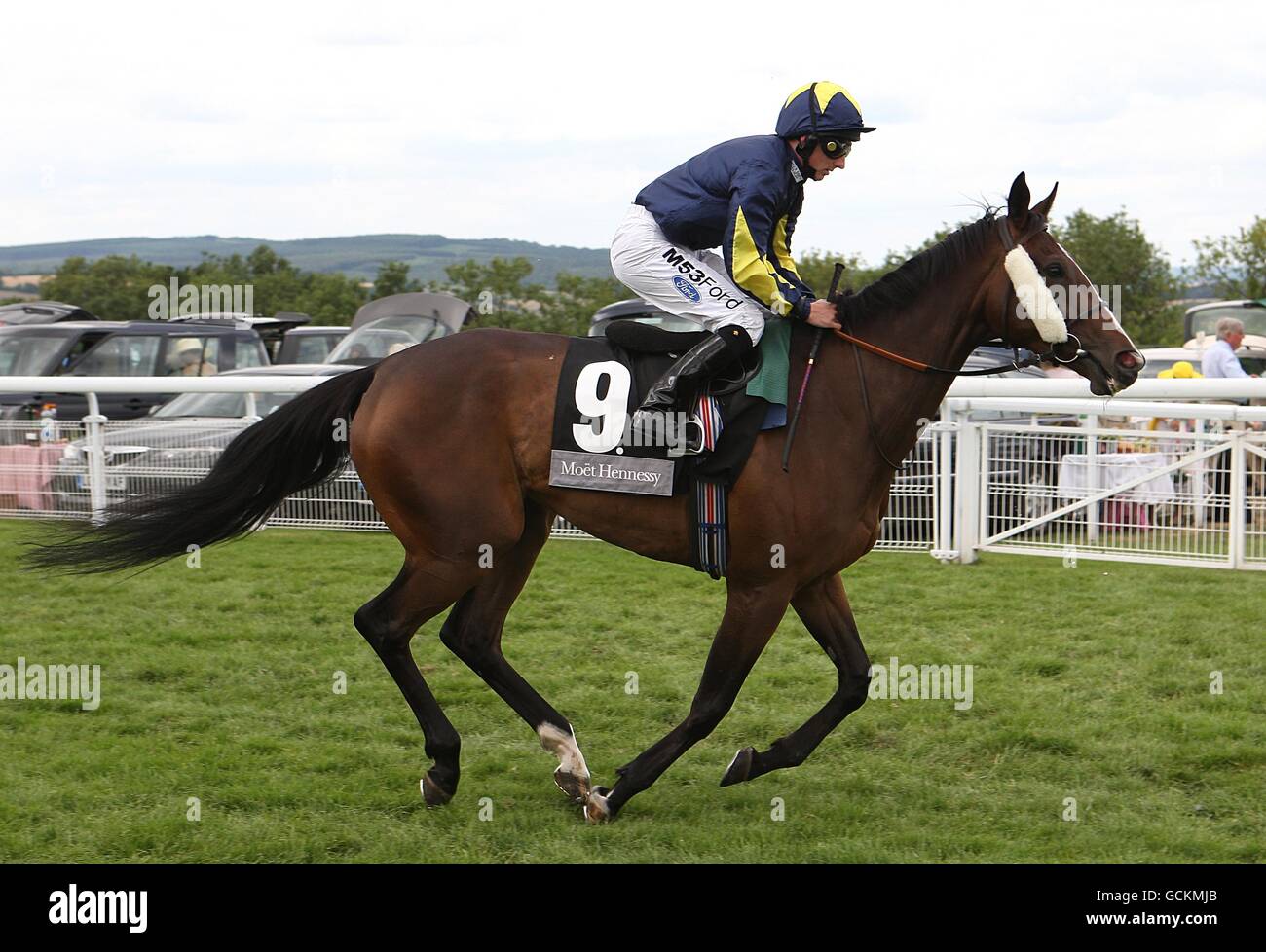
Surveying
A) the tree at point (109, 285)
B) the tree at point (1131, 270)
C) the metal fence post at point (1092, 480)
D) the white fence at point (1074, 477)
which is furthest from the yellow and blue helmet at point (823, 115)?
the tree at point (109, 285)

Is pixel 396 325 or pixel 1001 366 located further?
pixel 396 325

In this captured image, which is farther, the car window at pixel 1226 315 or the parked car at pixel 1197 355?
the car window at pixel 1226 315

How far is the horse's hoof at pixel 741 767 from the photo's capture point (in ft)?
15.1

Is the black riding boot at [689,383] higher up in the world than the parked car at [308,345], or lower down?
lower down

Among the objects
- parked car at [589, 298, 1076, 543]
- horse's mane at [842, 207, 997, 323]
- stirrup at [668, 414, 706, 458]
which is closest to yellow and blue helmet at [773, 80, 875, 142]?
horse's mane at [842, 207, 997, 323]

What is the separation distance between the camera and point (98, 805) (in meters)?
4.43

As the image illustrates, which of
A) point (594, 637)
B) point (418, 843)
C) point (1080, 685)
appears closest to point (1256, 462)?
point (1080, 685)

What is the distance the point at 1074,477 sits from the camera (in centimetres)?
841

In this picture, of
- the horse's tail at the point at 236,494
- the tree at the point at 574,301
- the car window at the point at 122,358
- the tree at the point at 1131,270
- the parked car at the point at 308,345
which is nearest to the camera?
the horse's tail at the point at 236,494

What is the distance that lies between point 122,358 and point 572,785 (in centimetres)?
1178

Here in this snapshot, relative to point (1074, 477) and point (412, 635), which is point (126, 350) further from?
point (412, 635)

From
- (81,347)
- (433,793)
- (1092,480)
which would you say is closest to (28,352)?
(81,347)

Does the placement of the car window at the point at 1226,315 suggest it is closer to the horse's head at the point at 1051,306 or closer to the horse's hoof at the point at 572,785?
the horse's head at the point at 1051,306

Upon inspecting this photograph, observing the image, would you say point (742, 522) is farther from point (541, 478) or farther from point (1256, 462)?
point (1256, 462)
